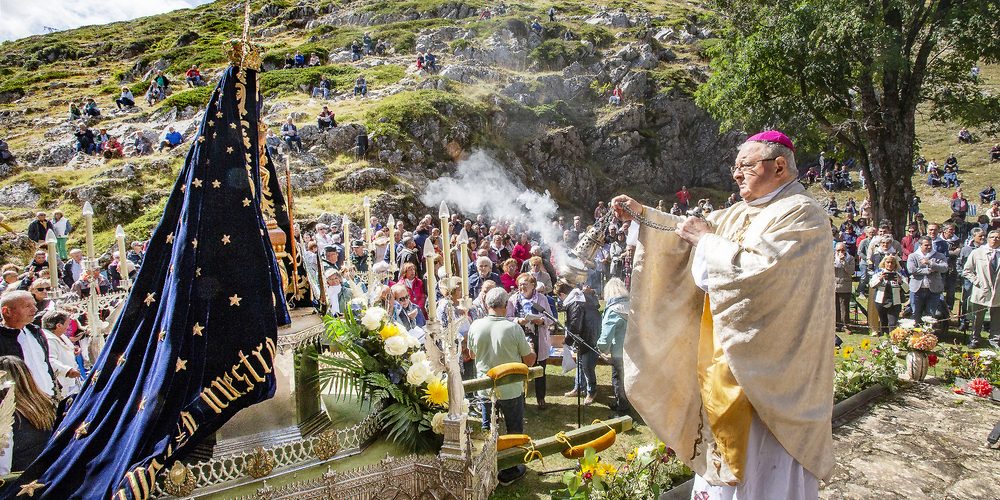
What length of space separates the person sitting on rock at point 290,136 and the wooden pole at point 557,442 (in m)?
25.4

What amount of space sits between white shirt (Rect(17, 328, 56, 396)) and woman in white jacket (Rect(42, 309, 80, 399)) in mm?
445

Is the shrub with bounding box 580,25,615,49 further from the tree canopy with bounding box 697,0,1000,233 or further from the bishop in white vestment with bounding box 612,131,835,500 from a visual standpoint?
the bishop in white vestment with bounding box 612,131,835,500

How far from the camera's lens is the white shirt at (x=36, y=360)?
4.05 meters

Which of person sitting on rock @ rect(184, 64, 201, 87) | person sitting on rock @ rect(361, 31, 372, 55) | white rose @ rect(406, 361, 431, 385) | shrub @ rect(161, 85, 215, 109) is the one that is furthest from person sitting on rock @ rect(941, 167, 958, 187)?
person sitting on rock @ rect(184, 64, 201, 87)

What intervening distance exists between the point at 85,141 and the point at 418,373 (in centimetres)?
3322

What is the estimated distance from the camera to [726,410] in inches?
109

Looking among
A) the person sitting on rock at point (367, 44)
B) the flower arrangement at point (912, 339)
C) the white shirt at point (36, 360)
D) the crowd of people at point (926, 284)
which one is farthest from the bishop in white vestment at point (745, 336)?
the person sitting on rock at point (367, 44)

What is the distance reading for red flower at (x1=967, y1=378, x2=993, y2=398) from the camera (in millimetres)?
6898

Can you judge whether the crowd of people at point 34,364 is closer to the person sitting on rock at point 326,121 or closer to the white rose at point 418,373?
the white rose at point 418,373

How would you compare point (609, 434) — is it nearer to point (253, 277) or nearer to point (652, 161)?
point (253, 277)

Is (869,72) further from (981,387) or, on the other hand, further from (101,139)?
(101,139)

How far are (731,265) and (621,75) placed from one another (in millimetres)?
42343

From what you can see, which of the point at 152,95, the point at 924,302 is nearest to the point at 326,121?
the point at 152,95

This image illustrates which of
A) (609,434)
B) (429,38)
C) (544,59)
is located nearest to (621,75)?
(544,59)
